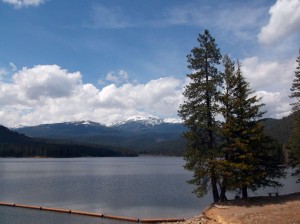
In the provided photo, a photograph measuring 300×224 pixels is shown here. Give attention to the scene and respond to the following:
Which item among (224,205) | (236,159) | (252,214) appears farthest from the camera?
(236,159)

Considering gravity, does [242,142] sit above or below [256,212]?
above

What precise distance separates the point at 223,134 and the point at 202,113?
109 inches

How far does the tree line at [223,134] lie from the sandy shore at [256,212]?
5.64 feet

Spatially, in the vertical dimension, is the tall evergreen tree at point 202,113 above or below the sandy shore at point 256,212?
above

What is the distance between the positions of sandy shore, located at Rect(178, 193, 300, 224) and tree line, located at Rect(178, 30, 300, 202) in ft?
5.64

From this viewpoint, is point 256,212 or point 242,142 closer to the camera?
point 256,212

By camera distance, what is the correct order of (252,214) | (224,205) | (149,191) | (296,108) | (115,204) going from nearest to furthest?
1. (252,214)
2. (224,205)
3. (296,108)
4. (115,204)
5. (149,191)

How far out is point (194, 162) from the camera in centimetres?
3562

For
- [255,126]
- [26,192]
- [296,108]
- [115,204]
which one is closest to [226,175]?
[255,126]

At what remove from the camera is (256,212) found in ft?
95.3

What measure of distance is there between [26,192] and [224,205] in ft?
128

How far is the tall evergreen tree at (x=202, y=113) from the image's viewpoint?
3550 centimetres

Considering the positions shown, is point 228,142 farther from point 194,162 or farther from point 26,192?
point 26,192

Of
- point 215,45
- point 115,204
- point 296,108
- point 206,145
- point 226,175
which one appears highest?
point 215,45
